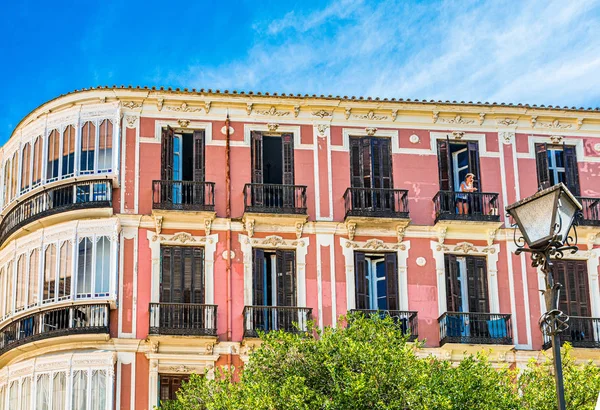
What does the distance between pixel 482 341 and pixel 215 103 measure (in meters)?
10.6

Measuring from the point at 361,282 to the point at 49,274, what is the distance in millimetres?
9025

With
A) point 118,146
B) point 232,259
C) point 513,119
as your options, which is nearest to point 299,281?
point 232,259

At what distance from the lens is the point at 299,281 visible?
103 ft

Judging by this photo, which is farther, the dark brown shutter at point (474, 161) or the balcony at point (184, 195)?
the dark brown shutter at point (474, 161)

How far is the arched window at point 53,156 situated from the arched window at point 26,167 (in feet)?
2.87

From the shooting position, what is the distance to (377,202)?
32.3 meters

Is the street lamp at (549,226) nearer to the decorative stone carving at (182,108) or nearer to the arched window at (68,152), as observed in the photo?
the decorative stone carving at (182,108)

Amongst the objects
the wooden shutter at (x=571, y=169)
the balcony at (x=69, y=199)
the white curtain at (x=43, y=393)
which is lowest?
the white curtain at (x=43, y=393)

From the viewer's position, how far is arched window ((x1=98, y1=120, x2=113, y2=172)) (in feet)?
104

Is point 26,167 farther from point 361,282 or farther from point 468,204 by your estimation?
point 468,204

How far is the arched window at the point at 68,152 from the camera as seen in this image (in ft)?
103

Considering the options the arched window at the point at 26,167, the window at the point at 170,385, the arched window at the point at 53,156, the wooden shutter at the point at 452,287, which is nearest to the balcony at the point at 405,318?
the wooden shutter at the point at 452,287

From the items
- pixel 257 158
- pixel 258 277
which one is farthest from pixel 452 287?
pixel 257 158

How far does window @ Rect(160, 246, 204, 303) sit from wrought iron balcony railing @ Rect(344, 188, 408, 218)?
4671 mm
